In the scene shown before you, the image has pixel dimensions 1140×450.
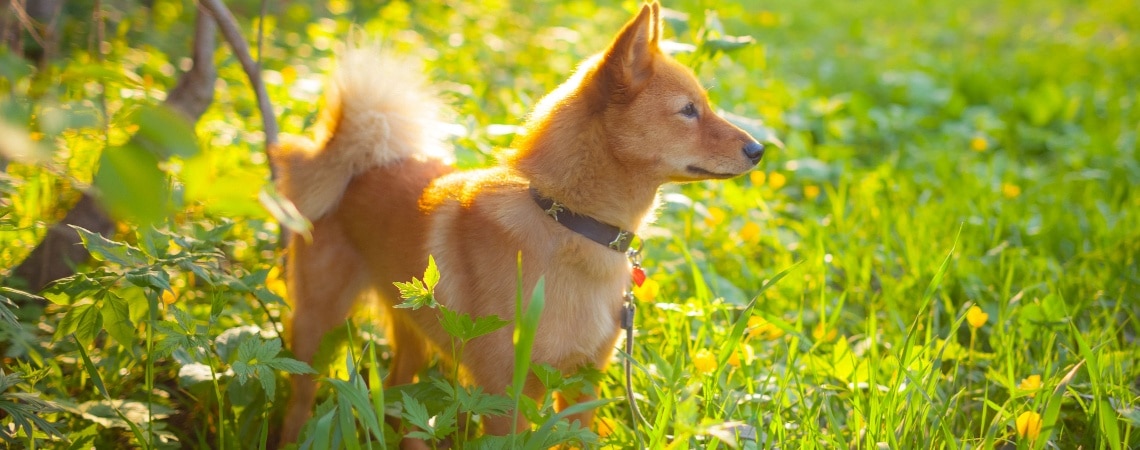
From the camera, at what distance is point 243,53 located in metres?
2.47

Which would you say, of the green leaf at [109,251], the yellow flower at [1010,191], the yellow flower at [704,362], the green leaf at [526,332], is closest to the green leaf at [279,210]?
the green leaf at [526,332]

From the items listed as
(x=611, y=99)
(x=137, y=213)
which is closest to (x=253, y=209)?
(x=137, y=213)

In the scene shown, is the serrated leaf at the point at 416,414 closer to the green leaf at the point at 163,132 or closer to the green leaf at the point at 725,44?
the green leaf at the point at 163,132

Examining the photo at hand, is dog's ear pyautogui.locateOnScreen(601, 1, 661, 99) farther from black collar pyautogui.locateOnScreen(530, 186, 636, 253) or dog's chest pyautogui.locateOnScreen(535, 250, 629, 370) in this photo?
dog's chest pyautogui.locateOnScreen(535, 250, 629, 370)

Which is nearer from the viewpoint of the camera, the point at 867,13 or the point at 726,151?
the point at 726,151

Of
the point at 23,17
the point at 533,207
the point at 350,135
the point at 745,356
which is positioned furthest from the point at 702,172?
the point at 23,17

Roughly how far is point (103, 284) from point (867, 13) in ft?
30.7

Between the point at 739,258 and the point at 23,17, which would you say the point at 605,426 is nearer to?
the point at 739,258

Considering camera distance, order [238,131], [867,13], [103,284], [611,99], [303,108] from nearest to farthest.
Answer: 1. [103,284]
2. [611,99]
3. [238,131]
4. [303,108]
5. [867,13]

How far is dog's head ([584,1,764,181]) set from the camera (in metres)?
1.97

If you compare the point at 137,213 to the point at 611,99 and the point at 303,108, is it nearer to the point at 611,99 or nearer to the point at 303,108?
the point at 611,99

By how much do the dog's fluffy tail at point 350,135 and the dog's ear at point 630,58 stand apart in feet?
2.47

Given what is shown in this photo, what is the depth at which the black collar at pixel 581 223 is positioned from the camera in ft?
6.42

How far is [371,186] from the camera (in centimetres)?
236
